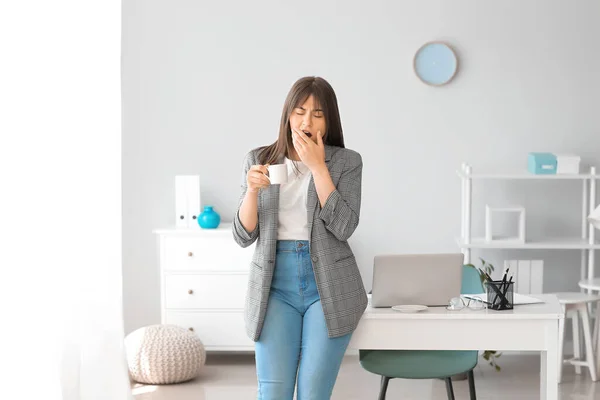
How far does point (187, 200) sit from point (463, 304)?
243 centimetres

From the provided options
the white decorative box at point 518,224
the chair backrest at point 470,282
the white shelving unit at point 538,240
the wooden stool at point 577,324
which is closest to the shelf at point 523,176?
the white shelving unit at point 538,240

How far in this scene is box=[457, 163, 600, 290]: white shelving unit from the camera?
16.1 feet

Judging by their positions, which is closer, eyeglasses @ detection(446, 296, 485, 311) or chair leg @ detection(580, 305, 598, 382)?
eyeglasses @ detection(446, 296, 485, 311)

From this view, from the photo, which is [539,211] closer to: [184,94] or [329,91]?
[184,94]

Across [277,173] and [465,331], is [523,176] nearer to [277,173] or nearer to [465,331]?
[465,331]

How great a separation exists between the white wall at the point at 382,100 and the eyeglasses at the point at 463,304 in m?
2.20

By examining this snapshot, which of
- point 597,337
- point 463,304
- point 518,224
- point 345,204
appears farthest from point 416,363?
point 518,224

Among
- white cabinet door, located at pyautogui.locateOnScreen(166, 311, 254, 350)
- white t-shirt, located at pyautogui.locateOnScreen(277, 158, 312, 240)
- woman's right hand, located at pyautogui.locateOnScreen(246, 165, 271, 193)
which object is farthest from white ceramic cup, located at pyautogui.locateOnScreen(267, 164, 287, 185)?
white cabinet door, located at pyautogui.locateOnScreen(166, 311, 254, 350)

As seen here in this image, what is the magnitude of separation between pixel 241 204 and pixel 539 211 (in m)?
2.85

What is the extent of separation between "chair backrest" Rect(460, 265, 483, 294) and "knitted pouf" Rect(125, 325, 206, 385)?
168 centimetres

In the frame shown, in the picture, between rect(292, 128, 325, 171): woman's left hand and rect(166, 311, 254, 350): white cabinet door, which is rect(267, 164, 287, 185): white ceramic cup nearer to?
rect(292, 128, 325, 171): woman's left hand

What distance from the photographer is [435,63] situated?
5.25 meters

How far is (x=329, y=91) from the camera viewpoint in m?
2.94

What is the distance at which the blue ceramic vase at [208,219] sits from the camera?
5.15 meters
